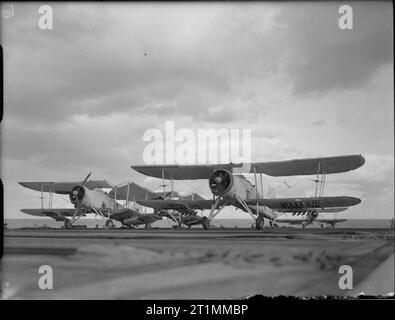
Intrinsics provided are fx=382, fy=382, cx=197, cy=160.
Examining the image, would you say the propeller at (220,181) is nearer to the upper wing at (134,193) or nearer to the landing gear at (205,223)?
the landing gear at (205,223)

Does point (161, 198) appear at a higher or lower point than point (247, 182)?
lower

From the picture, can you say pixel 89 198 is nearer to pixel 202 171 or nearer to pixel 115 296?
pixel 202 171

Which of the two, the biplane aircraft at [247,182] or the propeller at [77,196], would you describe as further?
the propeller at [77,196]

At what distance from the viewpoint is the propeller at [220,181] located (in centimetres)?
995

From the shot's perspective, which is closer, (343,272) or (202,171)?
(343,272)

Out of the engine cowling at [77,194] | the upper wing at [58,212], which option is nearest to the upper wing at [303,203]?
the engine cowling at [77,194]

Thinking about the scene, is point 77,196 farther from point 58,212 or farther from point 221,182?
point 221,182

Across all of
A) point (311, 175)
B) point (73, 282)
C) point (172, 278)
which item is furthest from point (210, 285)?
point (311, 175)

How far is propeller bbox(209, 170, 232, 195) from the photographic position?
9953mm

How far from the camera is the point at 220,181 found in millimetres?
9945

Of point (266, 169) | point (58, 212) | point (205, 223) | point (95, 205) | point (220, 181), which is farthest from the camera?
point (58, 212)

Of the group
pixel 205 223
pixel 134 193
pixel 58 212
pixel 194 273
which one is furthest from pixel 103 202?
pixel 194 273
